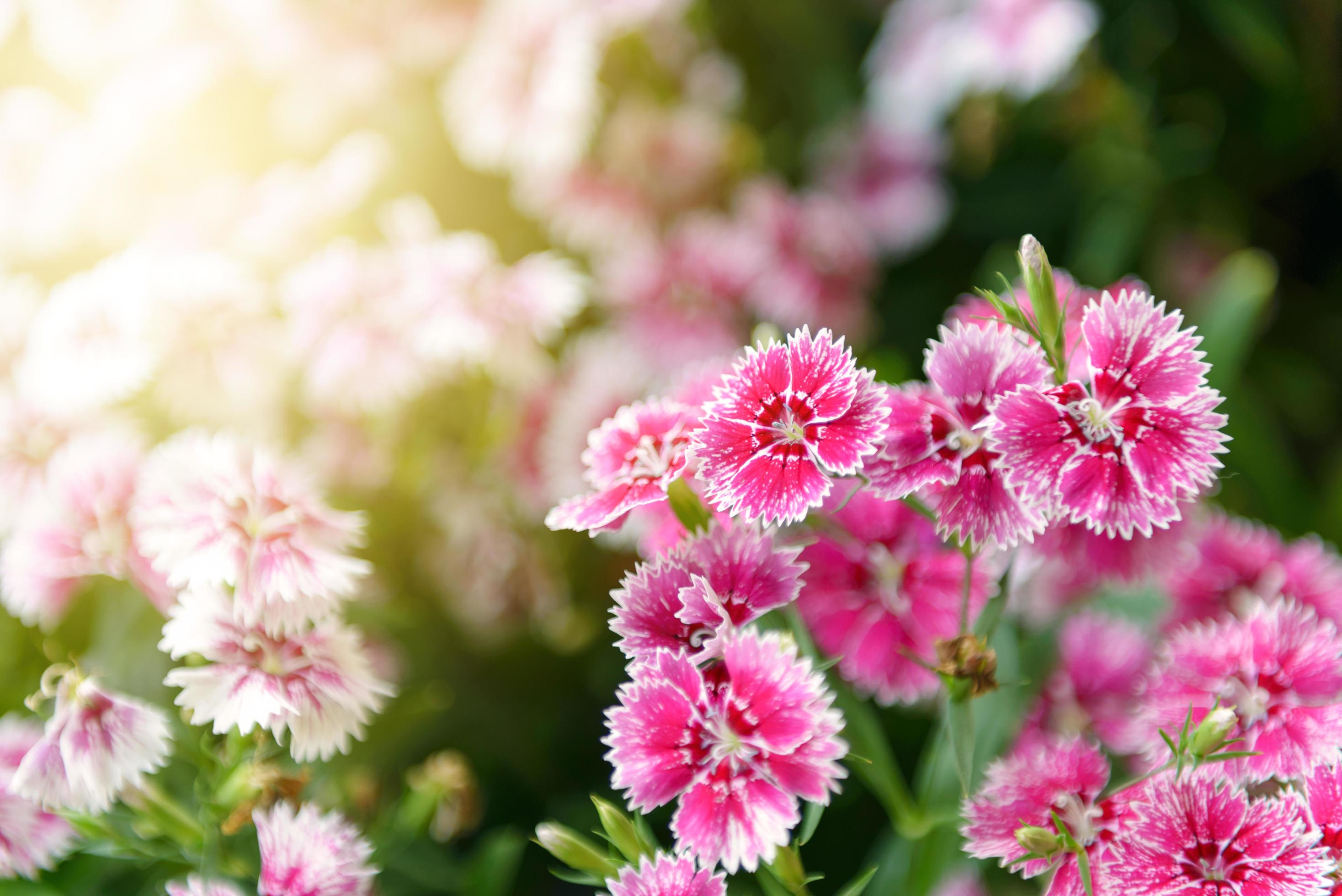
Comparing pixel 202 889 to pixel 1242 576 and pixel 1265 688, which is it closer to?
pixel 1265 688

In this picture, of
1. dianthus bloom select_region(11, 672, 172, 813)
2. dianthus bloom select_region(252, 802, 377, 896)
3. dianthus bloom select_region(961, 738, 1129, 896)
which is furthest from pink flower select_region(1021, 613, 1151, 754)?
dianthus bloom select_region(11, 672, 172, 813)

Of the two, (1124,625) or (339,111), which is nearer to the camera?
(1124,625)

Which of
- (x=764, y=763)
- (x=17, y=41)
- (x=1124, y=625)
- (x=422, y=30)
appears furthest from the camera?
(x=17, y=41)

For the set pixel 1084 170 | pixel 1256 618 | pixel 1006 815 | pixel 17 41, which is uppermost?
pixel 17 41

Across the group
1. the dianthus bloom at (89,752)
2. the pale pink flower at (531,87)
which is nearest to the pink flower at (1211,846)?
the dianthus bloom at (89,752)

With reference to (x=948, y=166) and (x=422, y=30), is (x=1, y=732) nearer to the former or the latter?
(x=422, y=30)

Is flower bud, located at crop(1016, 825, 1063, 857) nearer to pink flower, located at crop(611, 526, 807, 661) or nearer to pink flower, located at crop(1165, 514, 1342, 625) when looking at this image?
pink flower, located at crop(611, 526, 807, 661)

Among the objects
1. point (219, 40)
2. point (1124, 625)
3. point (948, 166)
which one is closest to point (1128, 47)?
point (948, 166)

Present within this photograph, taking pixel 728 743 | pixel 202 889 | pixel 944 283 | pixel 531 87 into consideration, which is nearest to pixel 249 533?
pixel 202 889
